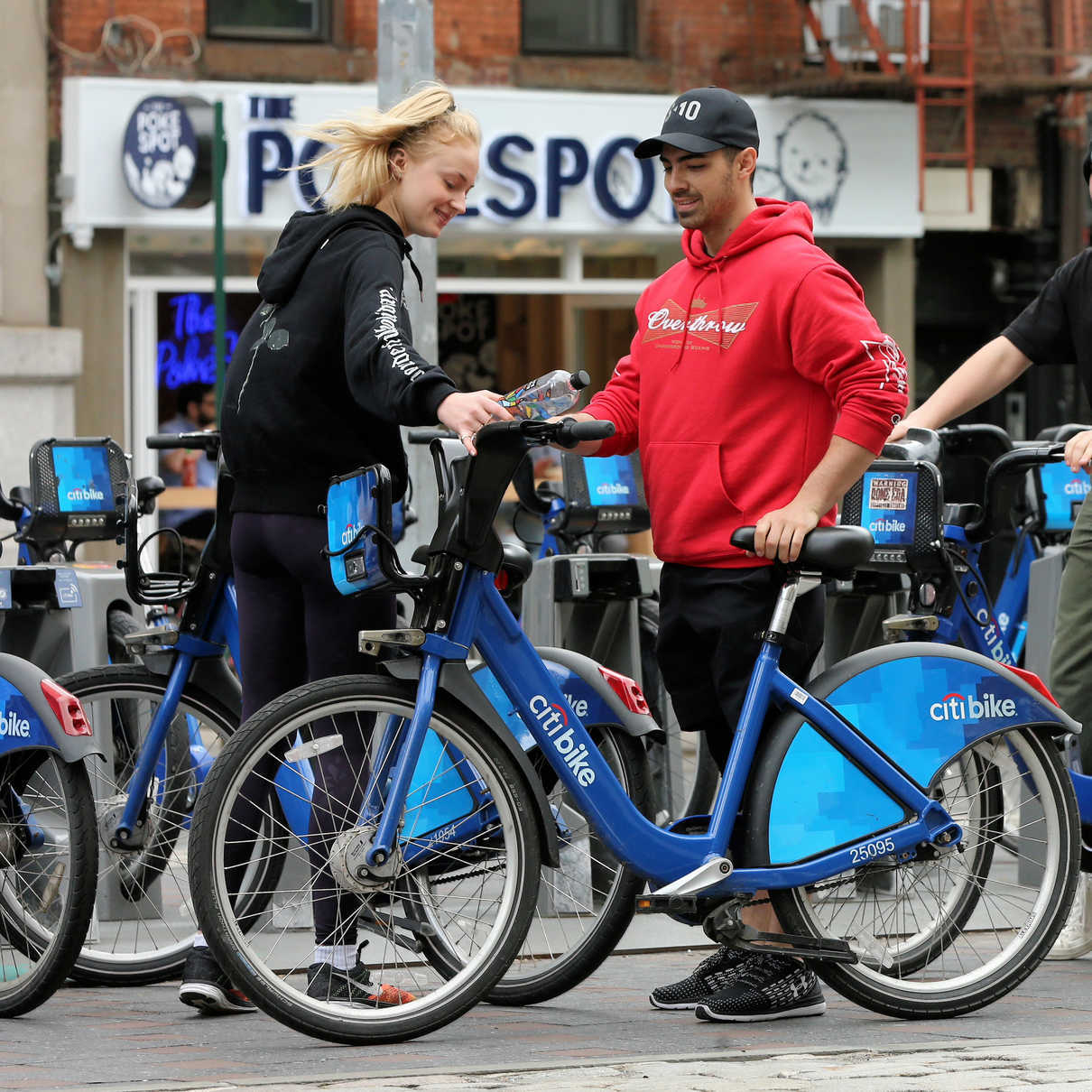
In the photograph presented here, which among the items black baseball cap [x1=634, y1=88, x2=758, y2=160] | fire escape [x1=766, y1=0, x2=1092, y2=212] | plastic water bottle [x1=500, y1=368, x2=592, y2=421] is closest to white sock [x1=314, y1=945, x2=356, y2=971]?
plastic water bottle [x1=500, y1=368, x2=592, y2=421]

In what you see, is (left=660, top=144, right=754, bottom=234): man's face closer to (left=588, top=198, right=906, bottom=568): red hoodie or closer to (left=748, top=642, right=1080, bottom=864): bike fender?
(left=588, top=198, right=906, bottom=568): red hoodie

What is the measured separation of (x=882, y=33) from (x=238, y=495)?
473 inches

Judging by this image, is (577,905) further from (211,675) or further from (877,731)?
(211,675)

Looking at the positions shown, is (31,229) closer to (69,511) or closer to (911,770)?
(69,511)

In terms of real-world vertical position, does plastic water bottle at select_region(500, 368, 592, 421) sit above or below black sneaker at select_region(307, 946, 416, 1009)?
above

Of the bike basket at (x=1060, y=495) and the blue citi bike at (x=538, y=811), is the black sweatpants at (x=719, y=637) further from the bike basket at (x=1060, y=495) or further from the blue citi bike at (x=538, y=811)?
the bike basket at (x=1060, y=495)

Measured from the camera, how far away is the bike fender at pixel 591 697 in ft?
17.0

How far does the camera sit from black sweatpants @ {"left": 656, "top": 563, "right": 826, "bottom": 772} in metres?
4.94

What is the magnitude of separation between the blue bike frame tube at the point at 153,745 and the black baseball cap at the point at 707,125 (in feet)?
5.32

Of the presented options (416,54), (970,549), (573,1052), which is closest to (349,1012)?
(573,1052)

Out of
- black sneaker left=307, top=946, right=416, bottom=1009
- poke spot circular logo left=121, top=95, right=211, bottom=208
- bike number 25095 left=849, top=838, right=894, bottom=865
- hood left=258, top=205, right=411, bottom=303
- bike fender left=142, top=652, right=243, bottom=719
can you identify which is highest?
poke spot circular logo left=121, top=95, right=211, bottom=208

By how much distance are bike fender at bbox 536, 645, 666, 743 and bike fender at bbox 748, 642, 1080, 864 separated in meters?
0.40

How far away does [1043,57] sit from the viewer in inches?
667

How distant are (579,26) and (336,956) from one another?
1231 cm
